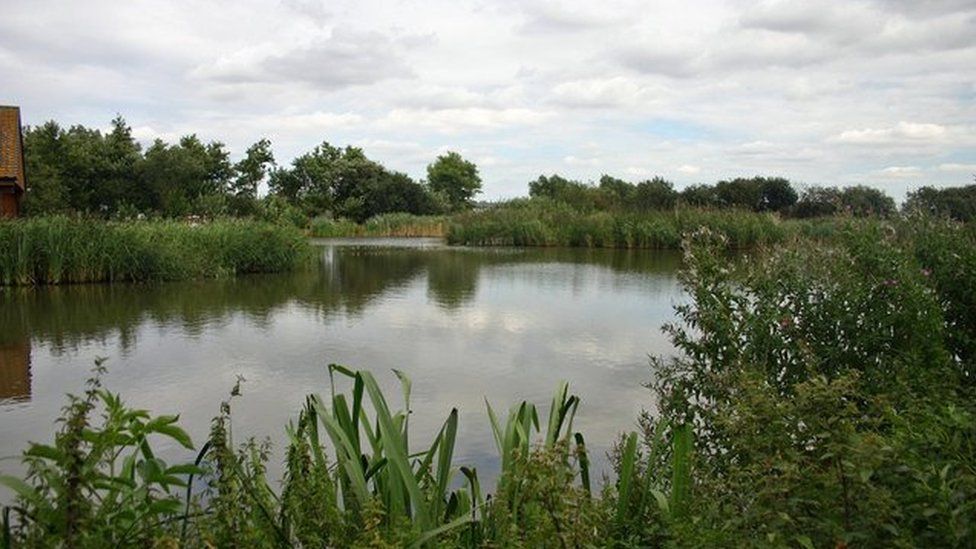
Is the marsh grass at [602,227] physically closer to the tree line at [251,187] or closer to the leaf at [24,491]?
the tree line at [251,187]

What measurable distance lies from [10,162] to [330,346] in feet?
50.8

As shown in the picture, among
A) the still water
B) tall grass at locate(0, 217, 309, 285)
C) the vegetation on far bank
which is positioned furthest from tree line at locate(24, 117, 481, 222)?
the vegetation on far bank

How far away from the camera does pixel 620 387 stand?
22.3 ft

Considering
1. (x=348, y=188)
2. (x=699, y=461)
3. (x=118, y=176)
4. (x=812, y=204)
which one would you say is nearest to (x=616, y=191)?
(x=812, y=204)

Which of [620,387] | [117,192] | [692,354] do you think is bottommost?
[620,387]

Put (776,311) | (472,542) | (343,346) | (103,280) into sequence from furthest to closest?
(103,280), (343,346), (776,311), (472,542)

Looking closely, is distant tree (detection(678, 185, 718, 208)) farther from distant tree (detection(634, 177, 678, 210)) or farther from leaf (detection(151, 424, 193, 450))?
leaf (detection(151, 424, 193, 450))

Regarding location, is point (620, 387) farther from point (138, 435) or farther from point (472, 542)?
point (138, 435)

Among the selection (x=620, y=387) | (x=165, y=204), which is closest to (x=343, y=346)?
(x=620, y=387)

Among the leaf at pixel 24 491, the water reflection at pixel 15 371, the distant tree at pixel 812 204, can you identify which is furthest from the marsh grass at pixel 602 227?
the leaf at pixel 24 491

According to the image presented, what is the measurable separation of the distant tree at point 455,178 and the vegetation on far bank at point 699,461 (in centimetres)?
6334

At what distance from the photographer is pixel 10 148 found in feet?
67.8

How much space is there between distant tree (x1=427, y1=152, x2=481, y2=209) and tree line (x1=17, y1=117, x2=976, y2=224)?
10839mm

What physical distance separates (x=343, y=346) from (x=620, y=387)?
309 centimetres
